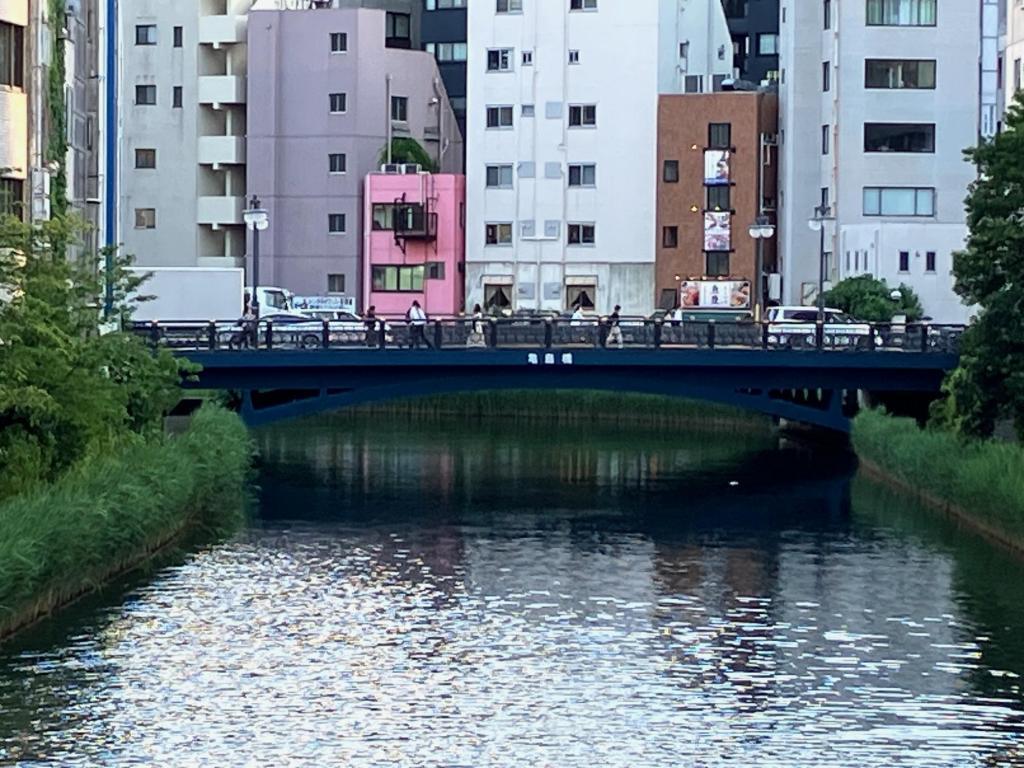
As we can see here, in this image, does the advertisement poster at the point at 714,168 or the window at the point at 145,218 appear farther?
the window at the point at 145,218

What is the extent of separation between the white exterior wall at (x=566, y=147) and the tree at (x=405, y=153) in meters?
1.78

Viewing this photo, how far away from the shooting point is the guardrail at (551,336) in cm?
6097

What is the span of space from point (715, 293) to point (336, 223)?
14.8 metres

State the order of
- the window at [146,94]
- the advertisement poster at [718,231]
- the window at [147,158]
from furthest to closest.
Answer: the window at [147,158] < the window at [146,94] < the advertisement poster at [718,231]

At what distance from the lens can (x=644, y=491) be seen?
60.6 m

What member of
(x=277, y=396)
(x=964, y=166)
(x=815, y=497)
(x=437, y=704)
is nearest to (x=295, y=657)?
(x=437, y=704)

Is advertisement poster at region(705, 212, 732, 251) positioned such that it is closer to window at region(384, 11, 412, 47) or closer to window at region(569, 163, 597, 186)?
window at region(569, 163, 597, 186)

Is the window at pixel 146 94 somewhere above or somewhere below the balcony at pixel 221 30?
below

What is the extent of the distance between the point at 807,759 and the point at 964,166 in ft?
214

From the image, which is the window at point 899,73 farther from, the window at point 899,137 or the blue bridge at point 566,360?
the blue bridge at point 566,360

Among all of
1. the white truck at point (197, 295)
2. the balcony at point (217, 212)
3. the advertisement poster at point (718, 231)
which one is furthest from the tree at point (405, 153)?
the white truck at point (197, 295)

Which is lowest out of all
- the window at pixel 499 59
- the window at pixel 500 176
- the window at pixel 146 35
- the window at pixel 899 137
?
the window at pixel 500 176

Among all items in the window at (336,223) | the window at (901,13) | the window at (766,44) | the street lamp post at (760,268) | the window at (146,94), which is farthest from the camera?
the window at (766,44)

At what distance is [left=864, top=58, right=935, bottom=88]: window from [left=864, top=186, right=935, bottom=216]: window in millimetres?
3659
